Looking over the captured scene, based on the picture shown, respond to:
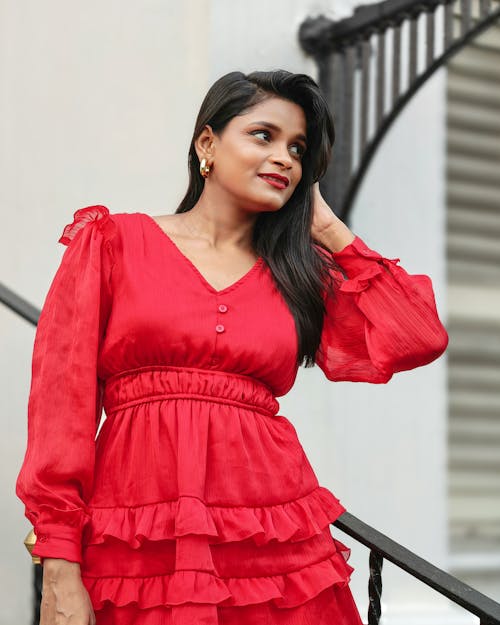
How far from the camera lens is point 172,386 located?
90.1 inches

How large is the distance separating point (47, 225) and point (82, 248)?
1.88m

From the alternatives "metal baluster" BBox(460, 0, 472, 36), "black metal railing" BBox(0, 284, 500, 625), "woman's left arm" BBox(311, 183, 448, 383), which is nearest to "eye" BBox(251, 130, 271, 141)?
"woman's left arm" BBox(311, 183, 448, 383)

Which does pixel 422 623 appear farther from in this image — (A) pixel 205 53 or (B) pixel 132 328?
(B) pixel 132 328

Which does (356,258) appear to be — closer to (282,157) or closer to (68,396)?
(282,157)

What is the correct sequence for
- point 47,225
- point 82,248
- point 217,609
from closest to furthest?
1. point 217,609
2. point 82,248
3. point 47,225

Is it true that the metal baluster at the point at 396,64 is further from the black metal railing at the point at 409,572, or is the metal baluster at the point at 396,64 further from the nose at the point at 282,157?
the black metal railing at the point at 409,572

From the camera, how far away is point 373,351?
2.59 m

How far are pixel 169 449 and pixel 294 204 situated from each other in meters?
0.72

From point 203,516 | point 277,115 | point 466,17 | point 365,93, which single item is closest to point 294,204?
point 277,115

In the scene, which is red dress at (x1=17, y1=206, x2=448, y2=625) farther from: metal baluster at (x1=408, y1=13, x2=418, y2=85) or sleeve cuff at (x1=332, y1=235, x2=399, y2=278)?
→ metal baluster at (x1=408, y1=13, x2=418, y2=85)

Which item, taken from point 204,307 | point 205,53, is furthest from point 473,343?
point 204,307

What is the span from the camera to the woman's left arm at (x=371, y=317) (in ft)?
8.45

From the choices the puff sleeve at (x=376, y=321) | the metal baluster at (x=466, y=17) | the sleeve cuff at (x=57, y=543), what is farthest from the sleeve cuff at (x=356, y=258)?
the metal baluster at (x=466, y=17)

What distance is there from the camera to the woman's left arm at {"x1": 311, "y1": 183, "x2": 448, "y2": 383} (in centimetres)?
257
